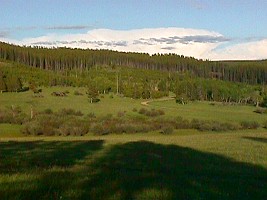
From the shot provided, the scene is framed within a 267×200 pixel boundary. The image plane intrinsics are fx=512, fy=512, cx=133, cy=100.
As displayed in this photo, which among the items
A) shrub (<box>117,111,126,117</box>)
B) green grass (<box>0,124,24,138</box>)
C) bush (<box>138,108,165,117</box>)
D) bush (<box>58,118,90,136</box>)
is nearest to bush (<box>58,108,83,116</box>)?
shrub (<box>117,111,126,117</box>)

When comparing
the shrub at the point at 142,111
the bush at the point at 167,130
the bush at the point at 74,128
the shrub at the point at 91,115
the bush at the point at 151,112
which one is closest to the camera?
the bush at the point at 74,128

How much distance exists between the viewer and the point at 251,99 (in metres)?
170

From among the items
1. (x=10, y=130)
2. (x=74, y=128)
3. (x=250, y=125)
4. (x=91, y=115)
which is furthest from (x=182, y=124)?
(x=10, y=130)

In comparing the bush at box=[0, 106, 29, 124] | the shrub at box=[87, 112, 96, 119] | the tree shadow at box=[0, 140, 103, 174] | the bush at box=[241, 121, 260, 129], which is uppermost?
the tree shadow at box=[0, 140, 103, 174]

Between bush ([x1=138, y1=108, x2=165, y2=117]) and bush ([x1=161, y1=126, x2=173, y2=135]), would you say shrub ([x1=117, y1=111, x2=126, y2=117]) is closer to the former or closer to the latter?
bush ([x1=138, y1=108, x2=165, y2=117])

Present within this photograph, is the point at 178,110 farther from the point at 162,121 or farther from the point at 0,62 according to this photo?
the point at 0,62

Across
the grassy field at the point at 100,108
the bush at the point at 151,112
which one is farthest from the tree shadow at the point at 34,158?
the bush at the point at 151,112

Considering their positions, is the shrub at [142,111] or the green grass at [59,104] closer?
the shrub at [142,111]

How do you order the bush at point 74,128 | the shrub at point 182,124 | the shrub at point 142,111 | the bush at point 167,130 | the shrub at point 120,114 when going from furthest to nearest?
the shrub at point 142,111
the shrub at point 120,114
the shrub at point 182,124
the bush at point 167,130
the bush at point 74,128

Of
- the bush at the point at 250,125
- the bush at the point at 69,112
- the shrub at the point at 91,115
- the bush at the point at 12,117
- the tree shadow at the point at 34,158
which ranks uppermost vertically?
the tree shadow at the point at 34,158

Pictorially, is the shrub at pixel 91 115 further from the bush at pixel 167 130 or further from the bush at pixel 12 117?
the bush at pixel 167 130

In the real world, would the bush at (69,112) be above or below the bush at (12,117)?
below

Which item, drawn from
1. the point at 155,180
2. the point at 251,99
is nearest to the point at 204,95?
the point at 251,99

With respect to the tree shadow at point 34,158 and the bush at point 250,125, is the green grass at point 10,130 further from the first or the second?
the tree shadow at point 34,158
